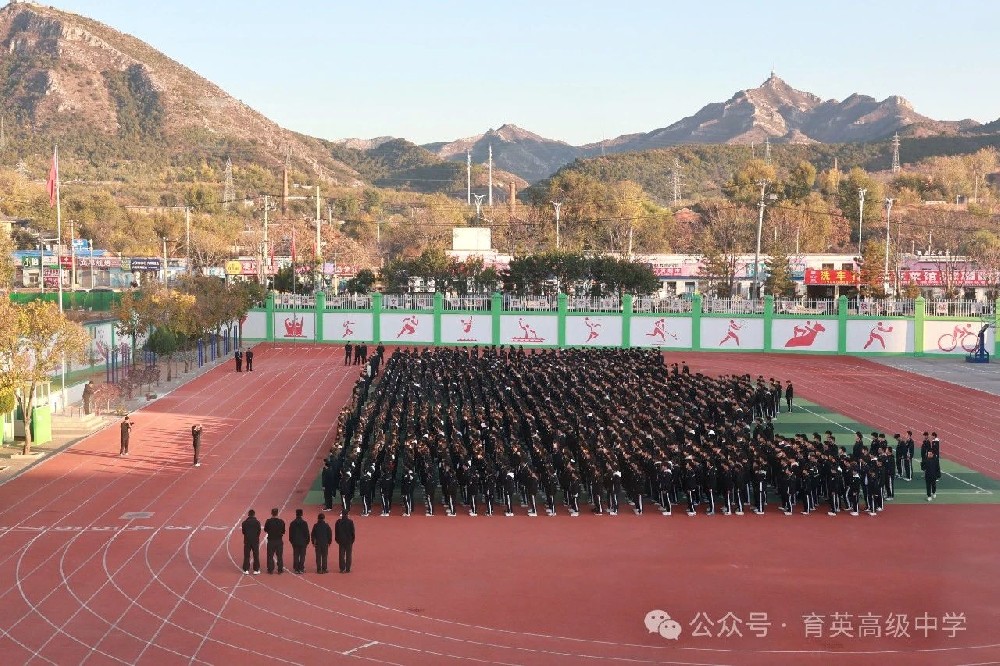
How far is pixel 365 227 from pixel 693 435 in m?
79.7

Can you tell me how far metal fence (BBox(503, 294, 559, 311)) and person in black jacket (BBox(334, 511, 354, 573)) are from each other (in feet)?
114

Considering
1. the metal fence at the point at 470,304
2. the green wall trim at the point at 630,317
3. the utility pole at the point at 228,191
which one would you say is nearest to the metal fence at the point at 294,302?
the green wall trim at the point at 630,317

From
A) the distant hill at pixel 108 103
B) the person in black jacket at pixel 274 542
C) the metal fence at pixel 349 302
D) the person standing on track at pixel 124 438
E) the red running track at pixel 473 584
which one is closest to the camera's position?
the red running track at pixel 473 584

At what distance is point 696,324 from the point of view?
159ft

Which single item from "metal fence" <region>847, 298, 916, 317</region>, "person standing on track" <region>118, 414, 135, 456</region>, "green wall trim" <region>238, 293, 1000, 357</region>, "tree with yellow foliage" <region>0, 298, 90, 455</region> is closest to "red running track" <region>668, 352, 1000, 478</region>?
"green wall trim" <region>238, 293, 1000, 357</region>

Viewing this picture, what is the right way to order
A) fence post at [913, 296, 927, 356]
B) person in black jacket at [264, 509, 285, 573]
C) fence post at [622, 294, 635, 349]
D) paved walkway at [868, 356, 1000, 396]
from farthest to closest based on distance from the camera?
fence post at [622, 294, 635, 349] < fence post at [913, 296, 927, 356] < paved walkway at [868, 356, 1000, 396] < person in black jacket at [264, 509, 285, 573]

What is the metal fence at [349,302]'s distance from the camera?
166 feet

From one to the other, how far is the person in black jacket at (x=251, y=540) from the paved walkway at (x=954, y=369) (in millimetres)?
27391

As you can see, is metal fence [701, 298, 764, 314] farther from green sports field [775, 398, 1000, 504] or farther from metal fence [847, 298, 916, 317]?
green sports field [775, 398, 1000, 504]

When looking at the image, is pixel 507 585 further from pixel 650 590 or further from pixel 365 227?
pixel 365 227

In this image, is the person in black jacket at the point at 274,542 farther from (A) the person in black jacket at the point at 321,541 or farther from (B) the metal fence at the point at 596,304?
(B) the metal fence at the point at 596,304

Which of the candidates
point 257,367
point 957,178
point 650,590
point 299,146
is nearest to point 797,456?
point 650,590

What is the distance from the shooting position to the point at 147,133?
422 ft

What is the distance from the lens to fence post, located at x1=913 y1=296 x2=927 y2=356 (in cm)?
4653
